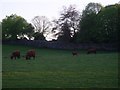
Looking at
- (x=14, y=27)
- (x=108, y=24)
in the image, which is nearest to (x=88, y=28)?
(x=108, y=24)

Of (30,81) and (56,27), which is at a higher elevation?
(56,27)

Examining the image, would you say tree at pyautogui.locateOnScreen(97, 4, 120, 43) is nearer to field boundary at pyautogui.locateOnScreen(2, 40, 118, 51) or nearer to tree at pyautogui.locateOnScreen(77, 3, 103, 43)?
tree at pyautogui.locateOnScreen(77, 3, 103, 43)

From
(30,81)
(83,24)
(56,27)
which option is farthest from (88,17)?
(30,81)

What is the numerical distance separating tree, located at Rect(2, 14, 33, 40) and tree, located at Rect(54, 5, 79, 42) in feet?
46.4

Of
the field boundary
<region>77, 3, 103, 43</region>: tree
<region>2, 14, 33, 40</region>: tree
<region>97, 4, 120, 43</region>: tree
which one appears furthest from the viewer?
<region>2, 14, 33, 40</region>: tree

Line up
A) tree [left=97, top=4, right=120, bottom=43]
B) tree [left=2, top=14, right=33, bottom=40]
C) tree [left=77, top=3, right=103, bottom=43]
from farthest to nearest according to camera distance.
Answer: tree [left=2, top=14, right=33, bottom=40], tree [left=77, top=3, right=103, bottom=43], tree [left=97, top=4, right=120, bottom=43]

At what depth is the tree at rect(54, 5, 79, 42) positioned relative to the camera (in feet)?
289

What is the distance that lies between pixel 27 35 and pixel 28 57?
204ft

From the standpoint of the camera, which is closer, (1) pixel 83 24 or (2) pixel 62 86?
(2) pixel 62 86

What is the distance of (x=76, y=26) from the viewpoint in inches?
3543

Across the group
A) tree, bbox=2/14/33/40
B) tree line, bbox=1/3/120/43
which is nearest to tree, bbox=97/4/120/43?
tree line, bbox=1/3/120/43

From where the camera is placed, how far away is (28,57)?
37.1m

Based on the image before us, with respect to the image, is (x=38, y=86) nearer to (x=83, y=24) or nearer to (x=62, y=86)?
(x=62, y=86)

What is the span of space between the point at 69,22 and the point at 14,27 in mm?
20175
